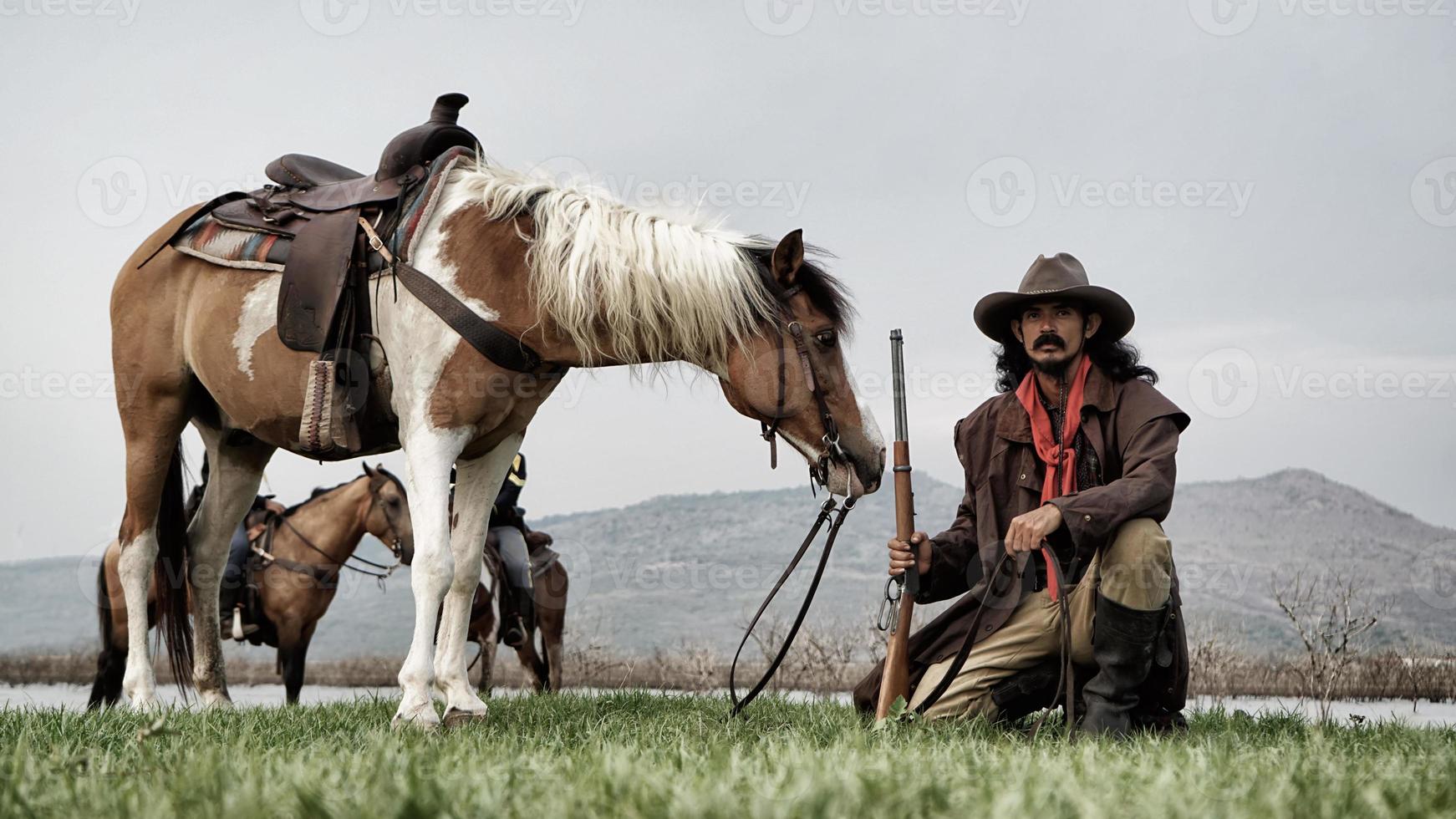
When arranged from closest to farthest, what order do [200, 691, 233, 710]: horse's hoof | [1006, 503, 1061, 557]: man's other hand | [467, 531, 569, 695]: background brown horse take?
[1006, 503, 1061, 557]: man's other hand
[200, 691, 233, 710]: horse's hoof
[467, 531, 569, 695]: background brown horse

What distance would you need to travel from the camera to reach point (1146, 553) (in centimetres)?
367

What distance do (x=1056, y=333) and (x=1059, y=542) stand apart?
76 cm

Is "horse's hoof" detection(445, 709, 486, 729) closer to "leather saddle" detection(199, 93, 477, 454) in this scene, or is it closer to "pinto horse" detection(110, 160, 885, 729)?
"pinto horse" detection(110, 160, 885, 729)

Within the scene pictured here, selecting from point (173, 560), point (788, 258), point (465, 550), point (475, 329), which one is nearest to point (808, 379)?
point (788, 258)

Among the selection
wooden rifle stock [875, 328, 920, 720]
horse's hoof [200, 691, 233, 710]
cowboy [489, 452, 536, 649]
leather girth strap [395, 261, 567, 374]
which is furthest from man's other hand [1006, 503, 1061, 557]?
cowboy [489, 452, 536, 649]

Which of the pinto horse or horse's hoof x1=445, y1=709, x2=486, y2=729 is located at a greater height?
the pinto horse

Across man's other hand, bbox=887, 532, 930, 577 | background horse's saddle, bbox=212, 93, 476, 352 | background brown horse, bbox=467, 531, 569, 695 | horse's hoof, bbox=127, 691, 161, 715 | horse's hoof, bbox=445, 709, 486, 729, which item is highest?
background horse's saddle, bbox=212, 93, 476, 352

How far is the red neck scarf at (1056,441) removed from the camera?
13.0 feet

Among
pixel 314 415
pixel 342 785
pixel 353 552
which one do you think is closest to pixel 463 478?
pixel 314 415

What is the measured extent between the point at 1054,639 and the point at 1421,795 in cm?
177

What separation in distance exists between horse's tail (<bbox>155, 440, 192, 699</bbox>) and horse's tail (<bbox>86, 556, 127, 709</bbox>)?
0.83 ft

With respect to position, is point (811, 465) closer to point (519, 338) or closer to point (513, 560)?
point (519, 338)

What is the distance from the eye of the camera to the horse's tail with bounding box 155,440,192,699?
5.45 m

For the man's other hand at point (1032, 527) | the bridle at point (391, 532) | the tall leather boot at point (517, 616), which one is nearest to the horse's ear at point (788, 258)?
the man's other hand at point (1032, 527)
